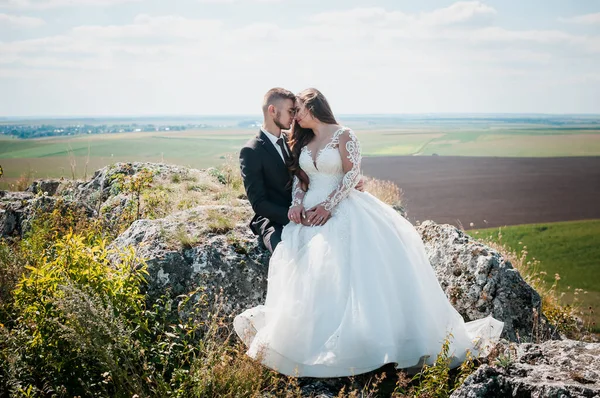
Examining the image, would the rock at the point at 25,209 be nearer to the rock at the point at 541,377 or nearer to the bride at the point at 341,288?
the bride at the point at 341,288

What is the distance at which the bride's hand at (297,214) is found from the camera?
5992mm

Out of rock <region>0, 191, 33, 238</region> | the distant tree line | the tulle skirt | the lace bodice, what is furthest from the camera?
the distant tree line

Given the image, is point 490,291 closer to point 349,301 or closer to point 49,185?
point 349,301

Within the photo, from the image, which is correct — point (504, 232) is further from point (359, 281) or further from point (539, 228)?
point (359, 281)

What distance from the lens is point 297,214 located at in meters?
5.99

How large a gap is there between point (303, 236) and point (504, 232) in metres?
24.7

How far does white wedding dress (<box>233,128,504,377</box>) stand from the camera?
4949mm

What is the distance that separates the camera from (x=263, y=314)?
541 centimetres

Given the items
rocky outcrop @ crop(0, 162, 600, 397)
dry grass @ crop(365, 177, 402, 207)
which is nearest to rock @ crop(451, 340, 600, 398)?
rocky outcrop @ crop(0, 162, 600, 397)

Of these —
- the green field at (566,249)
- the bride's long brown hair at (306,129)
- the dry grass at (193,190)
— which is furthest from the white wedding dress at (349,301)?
the green field at (566,249)

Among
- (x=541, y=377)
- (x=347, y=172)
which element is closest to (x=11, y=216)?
(x=347, y=172)

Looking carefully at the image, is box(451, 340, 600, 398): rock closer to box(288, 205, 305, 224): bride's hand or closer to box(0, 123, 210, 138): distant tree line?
box(288, 205, 305, 224): bride's hand

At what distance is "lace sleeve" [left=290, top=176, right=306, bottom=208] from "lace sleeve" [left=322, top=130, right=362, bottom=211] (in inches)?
15.9

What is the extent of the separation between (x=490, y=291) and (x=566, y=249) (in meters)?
23.0
